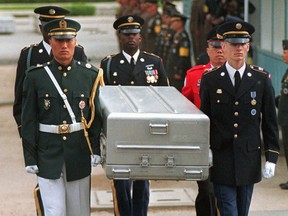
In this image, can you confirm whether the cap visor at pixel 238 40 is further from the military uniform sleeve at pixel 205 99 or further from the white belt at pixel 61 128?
the white belt at pixel 61 128

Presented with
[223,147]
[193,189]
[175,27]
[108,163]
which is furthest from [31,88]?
[175,27]

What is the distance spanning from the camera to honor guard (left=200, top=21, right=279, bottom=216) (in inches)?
262

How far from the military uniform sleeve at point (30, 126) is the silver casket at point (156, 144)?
613 mm

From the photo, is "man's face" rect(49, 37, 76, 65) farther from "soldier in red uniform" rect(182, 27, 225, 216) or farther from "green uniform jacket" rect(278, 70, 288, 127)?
"green uniform jacket" rect(278, 70, 288, 127)

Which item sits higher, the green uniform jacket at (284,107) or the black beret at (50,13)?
the black beret at (50,13)

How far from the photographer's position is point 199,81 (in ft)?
25.1

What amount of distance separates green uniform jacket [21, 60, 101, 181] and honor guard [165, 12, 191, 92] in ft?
25.0

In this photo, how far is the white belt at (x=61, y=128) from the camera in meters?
6.54

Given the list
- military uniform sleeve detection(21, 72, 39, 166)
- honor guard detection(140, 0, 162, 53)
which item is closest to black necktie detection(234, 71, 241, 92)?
military uniform sleeve detection(21, 72, 39, 166)

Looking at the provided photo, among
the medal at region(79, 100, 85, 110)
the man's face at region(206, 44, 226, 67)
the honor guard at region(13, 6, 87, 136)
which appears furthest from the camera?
the honor guard at region(13, 6, 87, 136)

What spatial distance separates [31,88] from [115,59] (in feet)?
5.44

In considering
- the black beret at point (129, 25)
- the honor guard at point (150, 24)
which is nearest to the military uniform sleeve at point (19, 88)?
the black beret at point (129, 25)

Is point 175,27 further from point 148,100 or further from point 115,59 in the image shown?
point 148,100

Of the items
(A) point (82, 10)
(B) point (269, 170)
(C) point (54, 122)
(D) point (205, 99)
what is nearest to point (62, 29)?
(C) point (54, 122)
